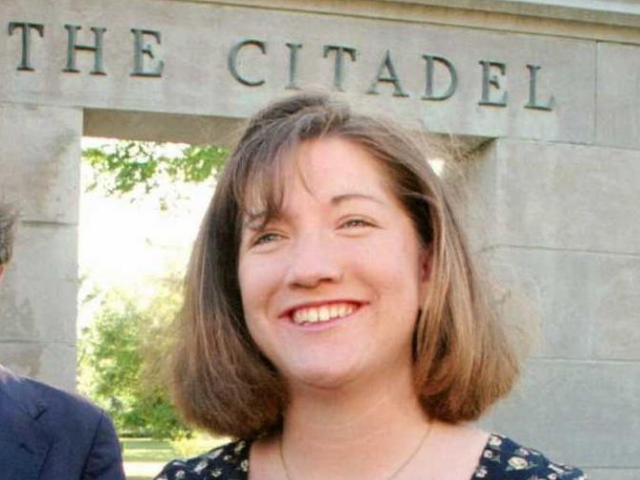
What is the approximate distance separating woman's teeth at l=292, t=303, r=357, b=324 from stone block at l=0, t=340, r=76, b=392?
4.56 metres

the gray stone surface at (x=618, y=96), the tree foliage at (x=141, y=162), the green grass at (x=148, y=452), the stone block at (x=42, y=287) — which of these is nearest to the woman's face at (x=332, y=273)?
the stone block at (x=42, y=287)

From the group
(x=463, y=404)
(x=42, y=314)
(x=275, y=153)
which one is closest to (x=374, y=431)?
(x=463, y=404)

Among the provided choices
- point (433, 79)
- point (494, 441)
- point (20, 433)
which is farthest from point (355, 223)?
point (433, 79)

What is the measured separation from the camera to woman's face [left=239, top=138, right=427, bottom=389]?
7.67ft

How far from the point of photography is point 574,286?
291 inches

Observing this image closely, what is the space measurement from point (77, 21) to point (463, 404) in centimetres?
486

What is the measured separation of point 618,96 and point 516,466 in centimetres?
553

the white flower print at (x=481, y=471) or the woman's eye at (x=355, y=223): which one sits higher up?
the woman's eye at (x=355, y=223)

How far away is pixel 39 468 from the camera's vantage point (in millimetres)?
3990

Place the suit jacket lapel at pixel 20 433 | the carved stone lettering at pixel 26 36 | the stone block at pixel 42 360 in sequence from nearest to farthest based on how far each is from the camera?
1. the suit jacket lapel at pixel 20 433
2. the stone block at pixel 42 360
3. the carved stone lettering at pixel 26 36

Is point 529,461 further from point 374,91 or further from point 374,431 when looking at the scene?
point 374,91

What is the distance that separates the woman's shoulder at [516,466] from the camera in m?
2.39

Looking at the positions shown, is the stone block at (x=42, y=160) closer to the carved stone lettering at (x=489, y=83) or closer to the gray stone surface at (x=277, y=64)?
the gray stone surface at (x=277, y=64)

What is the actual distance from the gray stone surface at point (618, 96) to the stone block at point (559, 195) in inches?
Answer: 3.9
